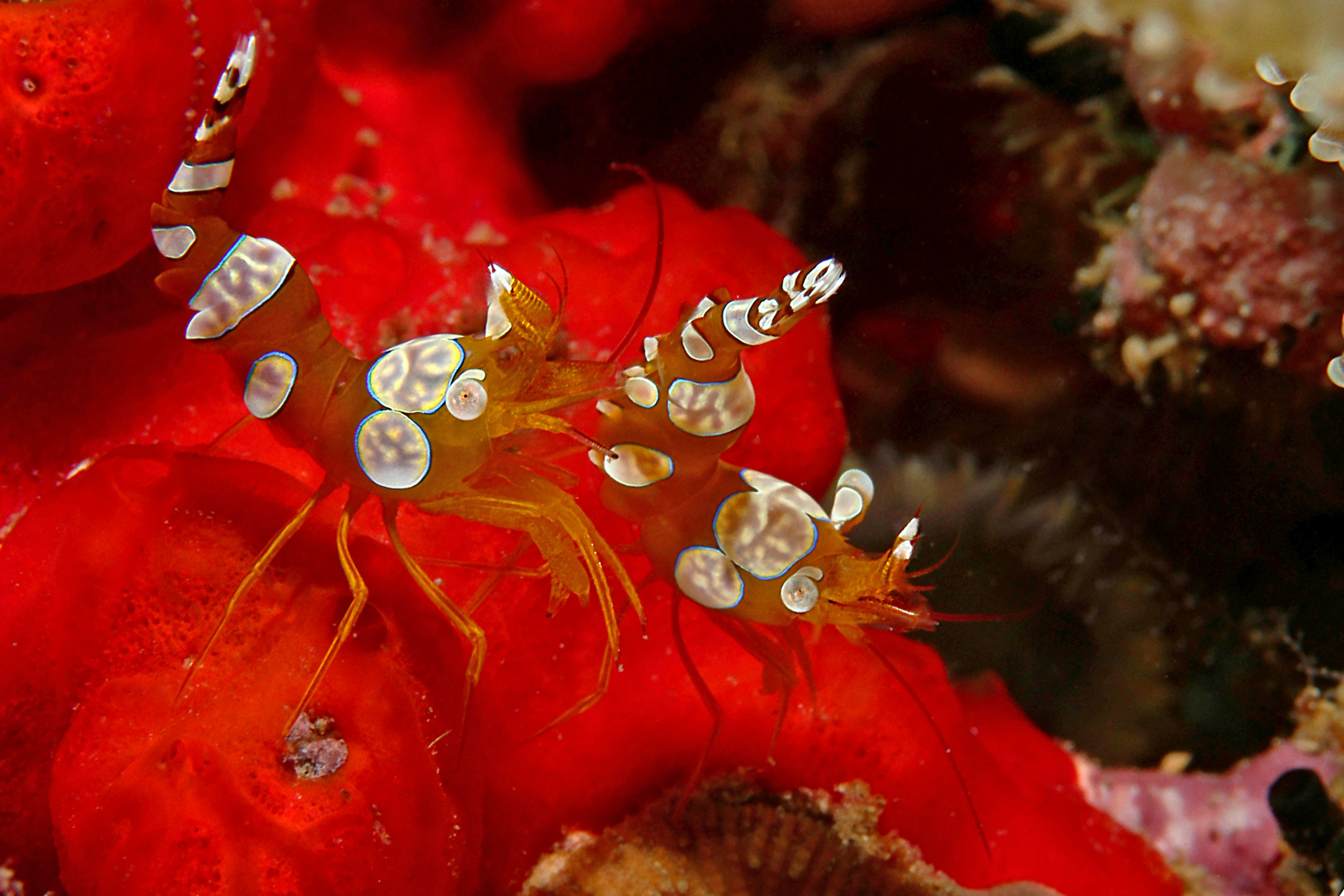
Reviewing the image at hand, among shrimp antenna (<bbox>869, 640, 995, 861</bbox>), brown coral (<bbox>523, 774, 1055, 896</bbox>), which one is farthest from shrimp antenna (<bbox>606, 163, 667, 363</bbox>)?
brown coral (<bbox>523, 774, 1055, 896</bbox>)

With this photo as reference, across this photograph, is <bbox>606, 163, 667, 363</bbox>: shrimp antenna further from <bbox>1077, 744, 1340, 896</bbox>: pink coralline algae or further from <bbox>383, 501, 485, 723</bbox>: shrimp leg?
<bbox>1077, 744, 1340, 896</bbox>: pink coralline algae

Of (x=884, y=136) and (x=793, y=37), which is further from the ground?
(x=793, y=37)

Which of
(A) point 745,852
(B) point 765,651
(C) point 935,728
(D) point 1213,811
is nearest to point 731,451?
(B) point 765,651

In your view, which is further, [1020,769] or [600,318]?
[1020,769]

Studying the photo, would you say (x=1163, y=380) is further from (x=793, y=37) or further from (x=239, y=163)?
(x=239, y=163)

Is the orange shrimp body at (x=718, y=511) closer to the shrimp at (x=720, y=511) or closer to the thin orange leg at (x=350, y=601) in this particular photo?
the shrimp at (x=720, y=511)

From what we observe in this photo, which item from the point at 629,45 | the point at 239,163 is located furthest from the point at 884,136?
the point at 239,163

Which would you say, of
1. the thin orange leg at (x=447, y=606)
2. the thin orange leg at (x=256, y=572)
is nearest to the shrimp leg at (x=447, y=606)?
the thin orange leg at (x=447, y=606)
